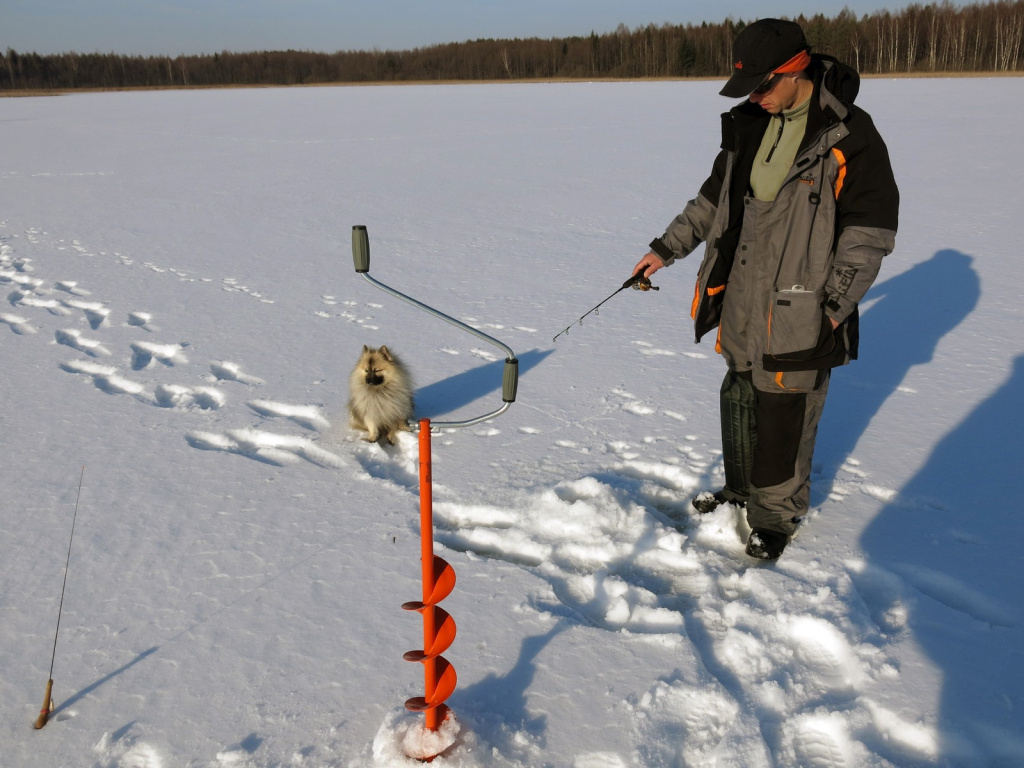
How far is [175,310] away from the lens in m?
5.59

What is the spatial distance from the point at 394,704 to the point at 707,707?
3.01ft

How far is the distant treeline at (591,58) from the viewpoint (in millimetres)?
43375

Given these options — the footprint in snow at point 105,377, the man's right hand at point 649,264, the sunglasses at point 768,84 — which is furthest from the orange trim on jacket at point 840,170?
the footprint in snow at point 105,377

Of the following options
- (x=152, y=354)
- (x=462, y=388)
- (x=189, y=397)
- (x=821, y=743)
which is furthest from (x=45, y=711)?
(x=152, y=354)

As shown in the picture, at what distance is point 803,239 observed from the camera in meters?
2.31

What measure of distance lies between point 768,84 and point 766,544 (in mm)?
1642

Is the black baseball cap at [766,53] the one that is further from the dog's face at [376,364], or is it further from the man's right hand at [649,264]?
the dog's face at [376,364]

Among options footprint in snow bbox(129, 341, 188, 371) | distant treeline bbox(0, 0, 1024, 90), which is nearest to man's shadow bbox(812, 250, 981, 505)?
footprint in snow bbox(129, 341, 188, 371)

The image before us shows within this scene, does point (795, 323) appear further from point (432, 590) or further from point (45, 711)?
point (45, 711)

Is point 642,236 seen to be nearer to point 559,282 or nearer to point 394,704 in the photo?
point 559,282

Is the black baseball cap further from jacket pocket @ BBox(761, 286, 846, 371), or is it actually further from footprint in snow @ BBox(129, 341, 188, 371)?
footprint in snow @ BBox(129, 341, 188, 371)

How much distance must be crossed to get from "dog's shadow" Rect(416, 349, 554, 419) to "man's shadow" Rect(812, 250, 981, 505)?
187 centimetres

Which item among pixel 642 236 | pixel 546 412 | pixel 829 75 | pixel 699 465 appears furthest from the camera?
pixel 642 236

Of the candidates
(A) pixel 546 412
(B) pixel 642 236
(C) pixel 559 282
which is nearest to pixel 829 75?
(A) pixel 546 412
